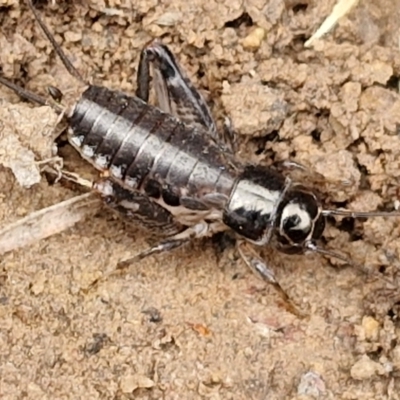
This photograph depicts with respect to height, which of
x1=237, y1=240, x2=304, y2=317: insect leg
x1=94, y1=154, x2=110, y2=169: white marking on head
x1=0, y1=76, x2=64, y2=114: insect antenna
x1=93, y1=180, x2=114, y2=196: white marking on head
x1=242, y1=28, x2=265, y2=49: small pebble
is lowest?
x1=237, y1=240, x2=304, y2=317: insect leg

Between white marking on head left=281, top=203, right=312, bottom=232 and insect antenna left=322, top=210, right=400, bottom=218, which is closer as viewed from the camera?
insect antenna left=322, top=210, right=400, bottom=218

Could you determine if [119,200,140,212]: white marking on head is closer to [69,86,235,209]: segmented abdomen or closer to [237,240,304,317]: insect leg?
[69,86,235,209]: segmented abdomen

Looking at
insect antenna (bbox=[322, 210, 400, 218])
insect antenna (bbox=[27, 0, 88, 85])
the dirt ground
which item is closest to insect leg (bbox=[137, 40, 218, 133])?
the dirt ground

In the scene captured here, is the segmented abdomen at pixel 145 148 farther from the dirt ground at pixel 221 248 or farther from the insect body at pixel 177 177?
the dirt ground at pixel 221 248

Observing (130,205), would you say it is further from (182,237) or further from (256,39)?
(256,39)

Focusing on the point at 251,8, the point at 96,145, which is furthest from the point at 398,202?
the point at 96,145

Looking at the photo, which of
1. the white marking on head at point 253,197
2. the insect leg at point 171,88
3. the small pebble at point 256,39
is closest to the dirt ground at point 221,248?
the small pebble at point 256,39

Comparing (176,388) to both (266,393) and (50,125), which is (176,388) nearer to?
(266,393)
